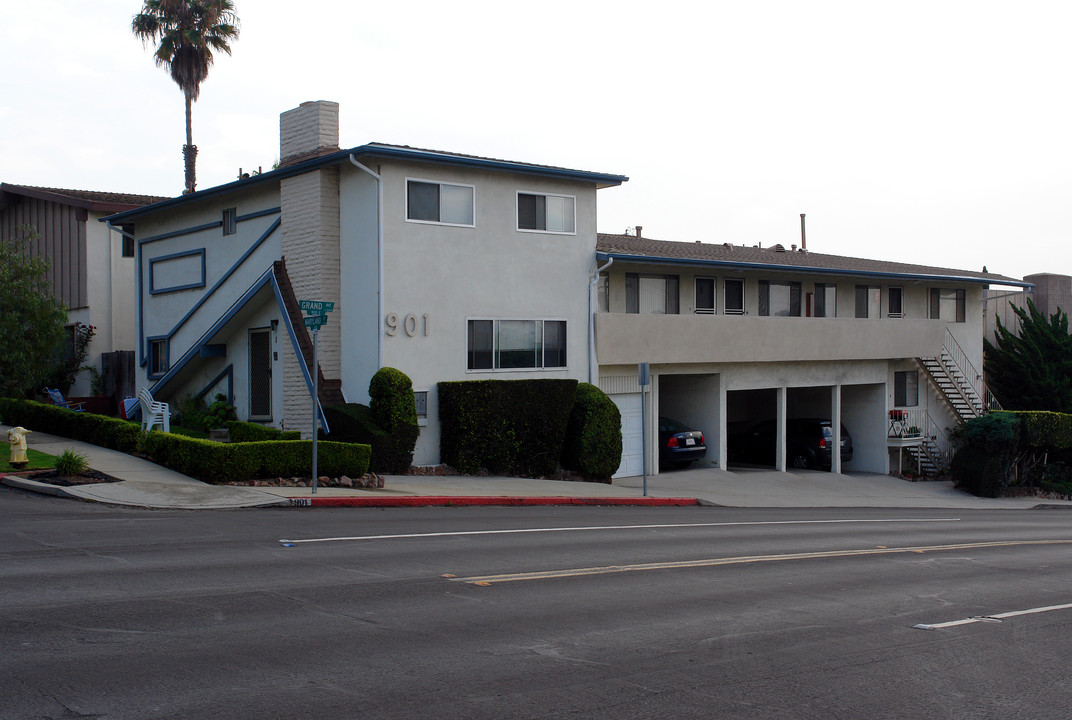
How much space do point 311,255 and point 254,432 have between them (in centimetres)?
419

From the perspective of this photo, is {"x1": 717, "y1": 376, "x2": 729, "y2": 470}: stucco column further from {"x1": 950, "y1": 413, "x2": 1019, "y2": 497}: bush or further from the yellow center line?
the yellow center line

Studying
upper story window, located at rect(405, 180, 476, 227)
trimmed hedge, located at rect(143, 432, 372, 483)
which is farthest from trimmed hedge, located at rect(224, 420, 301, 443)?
→ upper story window, located at rect(405, 180, 476, 227)

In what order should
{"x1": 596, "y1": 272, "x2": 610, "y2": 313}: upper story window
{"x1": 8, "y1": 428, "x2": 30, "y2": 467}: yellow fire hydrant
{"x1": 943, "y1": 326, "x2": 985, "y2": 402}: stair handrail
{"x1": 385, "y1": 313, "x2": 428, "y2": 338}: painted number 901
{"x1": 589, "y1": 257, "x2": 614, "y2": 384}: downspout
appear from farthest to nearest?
{"x1": 943, "y1": 326, "x2": 985, "y2": 402}: stair handrail, {"x1": 596, "y1": 272, "x2": 610, "y2": 313}: upper story window, {"x1": 589, "y1": 257, "x2": 614, "y2": 384}: downspout, {"x1": 385, "y1": 313, "x2": 428, "y2": 338}: painted number 901, {"x1": 8, "y1": 428, "x2": 30, "y2": 467}: yellow fire hydrant

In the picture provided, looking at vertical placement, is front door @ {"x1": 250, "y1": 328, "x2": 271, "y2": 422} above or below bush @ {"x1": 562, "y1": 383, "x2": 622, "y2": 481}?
above

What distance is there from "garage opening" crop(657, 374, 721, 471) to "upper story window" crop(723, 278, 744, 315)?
228 cm

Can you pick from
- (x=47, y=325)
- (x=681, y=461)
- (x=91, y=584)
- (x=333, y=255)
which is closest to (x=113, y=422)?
(x=47, y=325)

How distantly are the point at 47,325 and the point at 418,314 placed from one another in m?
7.95

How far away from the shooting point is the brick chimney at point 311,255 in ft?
71.4

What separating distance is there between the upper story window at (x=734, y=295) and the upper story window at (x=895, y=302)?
25.6ft

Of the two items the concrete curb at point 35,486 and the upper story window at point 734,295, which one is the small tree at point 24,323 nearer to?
the concrete curb at point 35,486

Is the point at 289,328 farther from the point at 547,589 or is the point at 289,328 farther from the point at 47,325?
the point at 547,589

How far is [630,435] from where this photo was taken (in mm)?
26375

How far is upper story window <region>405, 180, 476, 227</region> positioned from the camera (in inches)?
835

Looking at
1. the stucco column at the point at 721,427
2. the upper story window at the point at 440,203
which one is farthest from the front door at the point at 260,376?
the stucco column at the point at 721,427
